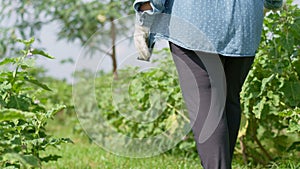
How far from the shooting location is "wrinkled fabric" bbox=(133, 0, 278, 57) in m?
2.59

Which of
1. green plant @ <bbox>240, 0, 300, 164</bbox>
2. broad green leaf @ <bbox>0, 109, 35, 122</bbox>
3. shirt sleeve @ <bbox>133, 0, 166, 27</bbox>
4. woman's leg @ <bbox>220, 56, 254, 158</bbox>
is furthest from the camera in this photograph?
green plant @ <bbox>240, 0, 300, 164</bbox>

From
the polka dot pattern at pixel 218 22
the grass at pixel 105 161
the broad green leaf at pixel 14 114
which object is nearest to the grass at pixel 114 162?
the grass at pixel 105 161

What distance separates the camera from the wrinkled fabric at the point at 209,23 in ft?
8.50

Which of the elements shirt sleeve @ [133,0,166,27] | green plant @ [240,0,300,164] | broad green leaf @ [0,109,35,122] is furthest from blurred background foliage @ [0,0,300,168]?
broad green leaf @ [0,109,35,122]

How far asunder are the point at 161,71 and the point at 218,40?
1956 millimetres

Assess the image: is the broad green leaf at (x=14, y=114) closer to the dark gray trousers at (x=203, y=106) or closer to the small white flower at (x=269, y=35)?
the dark gray trousers at (x=203, y=106)

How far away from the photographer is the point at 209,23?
8.51 feet

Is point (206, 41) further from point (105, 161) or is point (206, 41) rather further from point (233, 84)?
point (105, 161)

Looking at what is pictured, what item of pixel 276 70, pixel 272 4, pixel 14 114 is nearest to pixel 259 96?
Result: pixel 276 70

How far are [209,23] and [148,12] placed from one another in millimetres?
262

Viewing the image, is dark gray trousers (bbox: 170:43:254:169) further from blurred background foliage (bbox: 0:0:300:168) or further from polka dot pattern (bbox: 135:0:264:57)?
blurred background foliage (bbox: 0:0:300:168)

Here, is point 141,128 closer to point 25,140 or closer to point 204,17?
point 25,140

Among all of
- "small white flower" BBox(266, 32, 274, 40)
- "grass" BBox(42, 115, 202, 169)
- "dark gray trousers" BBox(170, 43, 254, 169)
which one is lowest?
"grass" BBox(42, 115, 202, 169)

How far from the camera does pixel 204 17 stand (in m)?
2.59
